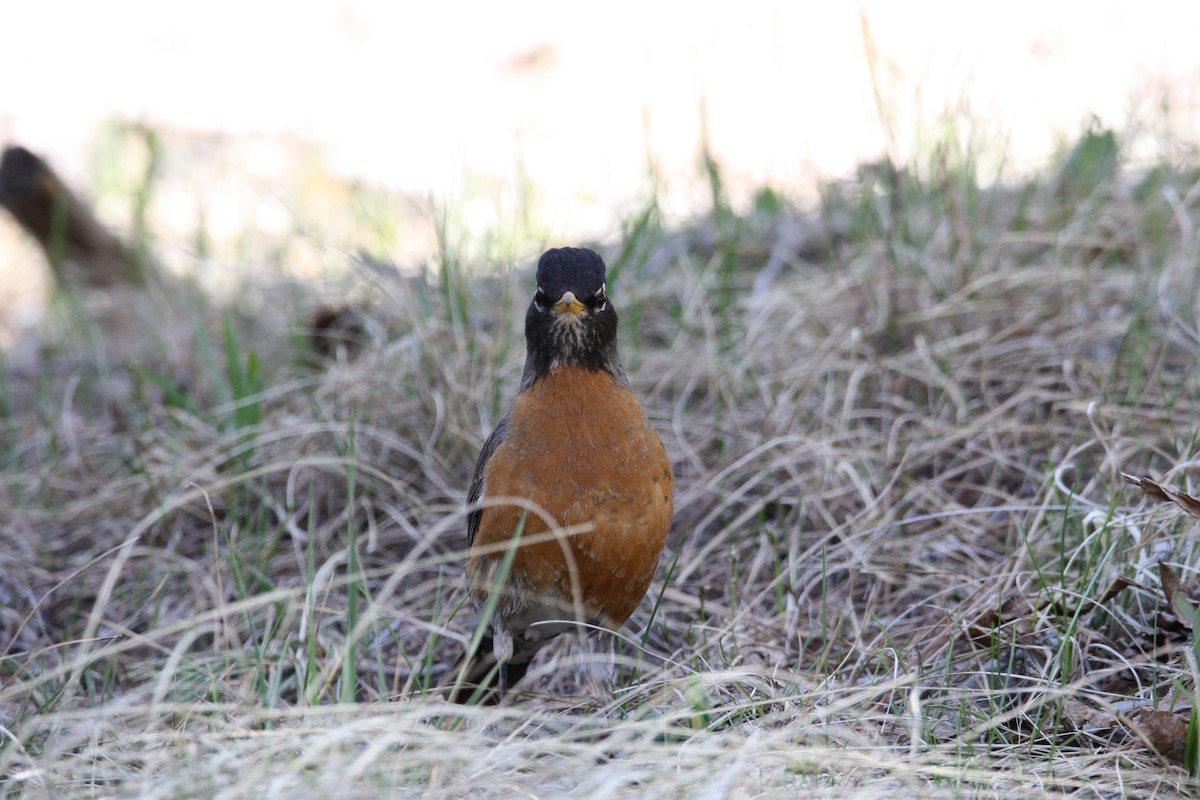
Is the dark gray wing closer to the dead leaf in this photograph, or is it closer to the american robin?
the american robin

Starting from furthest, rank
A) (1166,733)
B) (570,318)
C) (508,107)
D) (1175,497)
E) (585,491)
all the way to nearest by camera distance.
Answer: (508,107) < (570,318) < (585,491) < (1175,497) < (1166,733)

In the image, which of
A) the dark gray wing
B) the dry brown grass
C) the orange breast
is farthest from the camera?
the dark gray wing

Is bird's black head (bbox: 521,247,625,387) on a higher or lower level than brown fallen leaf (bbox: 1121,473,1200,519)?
higher

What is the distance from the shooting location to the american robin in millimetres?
3861

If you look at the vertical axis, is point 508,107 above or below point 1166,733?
above

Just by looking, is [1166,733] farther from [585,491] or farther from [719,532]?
[719,532]

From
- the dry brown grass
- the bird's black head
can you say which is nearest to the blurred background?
the dry brown grass

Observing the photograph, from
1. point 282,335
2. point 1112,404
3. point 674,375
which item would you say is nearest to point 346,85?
point 282,335

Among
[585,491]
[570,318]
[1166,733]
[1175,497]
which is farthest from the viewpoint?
[570,318]

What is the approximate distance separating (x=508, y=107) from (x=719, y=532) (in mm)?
7347

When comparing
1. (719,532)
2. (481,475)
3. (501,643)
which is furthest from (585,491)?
(719,532)

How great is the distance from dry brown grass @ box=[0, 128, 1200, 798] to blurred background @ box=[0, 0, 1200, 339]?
599mm

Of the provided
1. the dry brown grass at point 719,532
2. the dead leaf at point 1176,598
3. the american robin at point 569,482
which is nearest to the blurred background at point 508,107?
the dry brown grass at point 719,532

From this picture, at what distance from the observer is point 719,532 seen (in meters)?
5.01
